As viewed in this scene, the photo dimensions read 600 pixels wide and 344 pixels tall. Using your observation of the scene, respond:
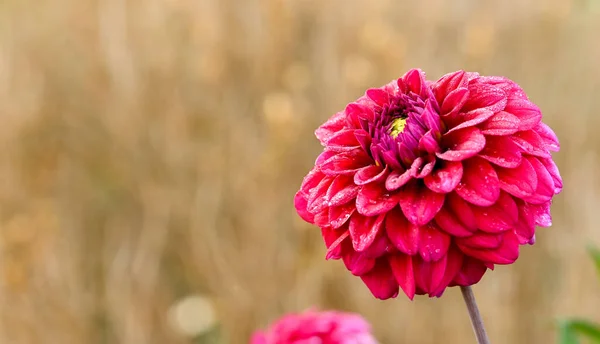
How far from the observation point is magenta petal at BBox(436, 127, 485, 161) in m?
0.27

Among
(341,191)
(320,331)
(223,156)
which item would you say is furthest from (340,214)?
(223,156)

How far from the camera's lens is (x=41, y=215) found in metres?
0.99

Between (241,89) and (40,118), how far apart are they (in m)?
0.39

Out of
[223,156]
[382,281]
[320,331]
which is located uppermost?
[382,281]

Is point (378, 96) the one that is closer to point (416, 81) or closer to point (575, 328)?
point (416, 81)

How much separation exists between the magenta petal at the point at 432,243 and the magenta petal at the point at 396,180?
21 millimetres

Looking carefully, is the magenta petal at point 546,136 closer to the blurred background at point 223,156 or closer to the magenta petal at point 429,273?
the magenta petal at point 429,273

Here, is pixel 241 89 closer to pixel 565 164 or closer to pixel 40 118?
pixel 40 118

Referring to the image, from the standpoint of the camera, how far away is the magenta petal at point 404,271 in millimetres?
266

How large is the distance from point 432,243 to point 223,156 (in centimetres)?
83

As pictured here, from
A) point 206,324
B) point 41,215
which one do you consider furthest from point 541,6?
point 41,215

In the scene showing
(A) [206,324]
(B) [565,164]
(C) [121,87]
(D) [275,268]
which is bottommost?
(A) [206,324]

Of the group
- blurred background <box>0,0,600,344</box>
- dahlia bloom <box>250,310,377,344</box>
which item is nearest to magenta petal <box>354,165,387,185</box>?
dahlia bloom <box>250,310,377,344</box>

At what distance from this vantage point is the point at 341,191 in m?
0.29
